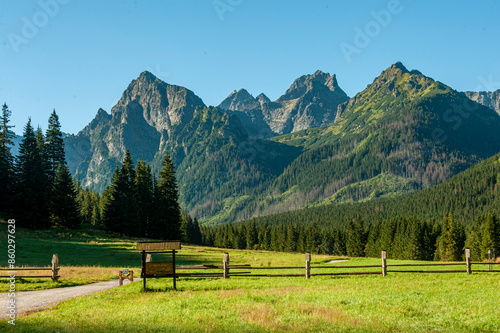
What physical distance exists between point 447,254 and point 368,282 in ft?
297

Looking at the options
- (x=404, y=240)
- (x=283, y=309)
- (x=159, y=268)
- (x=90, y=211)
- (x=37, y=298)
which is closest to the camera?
(x=283, y=309)

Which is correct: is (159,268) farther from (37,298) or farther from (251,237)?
(251,237)

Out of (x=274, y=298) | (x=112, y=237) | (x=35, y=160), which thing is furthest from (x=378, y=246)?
(x=274, y=298)

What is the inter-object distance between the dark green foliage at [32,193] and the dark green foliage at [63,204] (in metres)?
3.09

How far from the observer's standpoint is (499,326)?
40.8 feet

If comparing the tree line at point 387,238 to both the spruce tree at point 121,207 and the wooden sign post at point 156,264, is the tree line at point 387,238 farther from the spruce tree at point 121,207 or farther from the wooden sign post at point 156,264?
the wooden sign post at point 156,264

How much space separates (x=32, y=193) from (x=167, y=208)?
26391 millimetres

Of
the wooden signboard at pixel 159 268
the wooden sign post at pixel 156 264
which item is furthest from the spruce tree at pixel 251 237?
the wooden sign post at pixel 156 264

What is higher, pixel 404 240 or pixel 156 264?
pixel 156 264

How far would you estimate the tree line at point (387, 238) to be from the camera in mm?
99938

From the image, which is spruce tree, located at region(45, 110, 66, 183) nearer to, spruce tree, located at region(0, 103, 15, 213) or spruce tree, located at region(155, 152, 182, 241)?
spruce tree, located at region(0, 103, 15, 213)

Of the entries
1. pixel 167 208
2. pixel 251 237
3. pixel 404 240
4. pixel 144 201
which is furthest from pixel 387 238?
pixel 144 201

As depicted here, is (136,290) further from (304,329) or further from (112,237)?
(112,237)

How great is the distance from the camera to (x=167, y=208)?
78.6 metres
